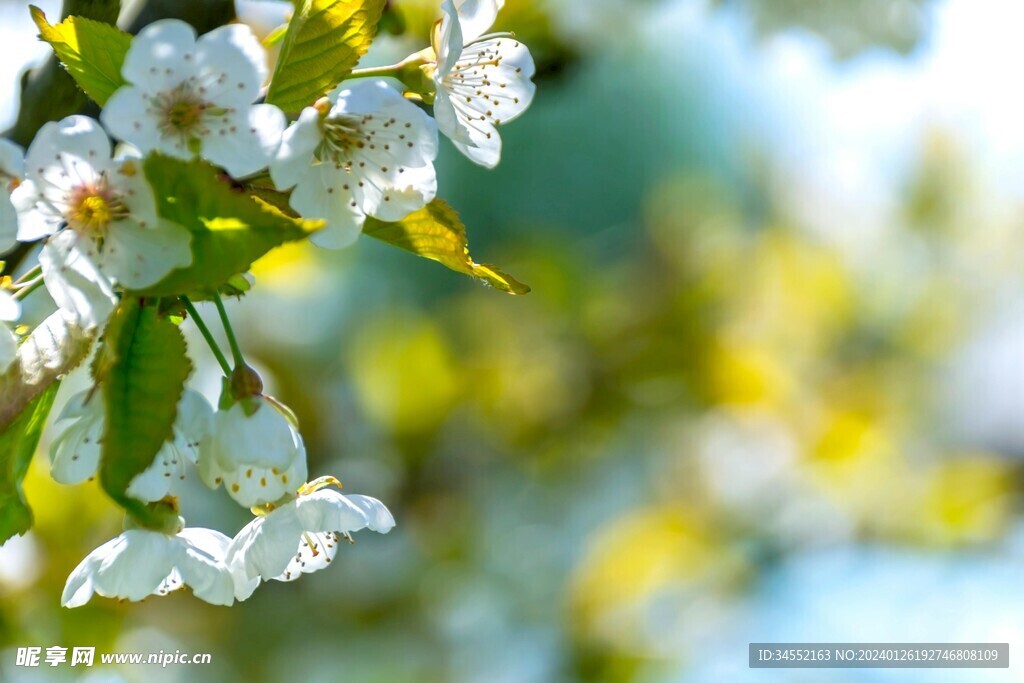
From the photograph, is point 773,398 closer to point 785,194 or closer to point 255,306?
point 785,194

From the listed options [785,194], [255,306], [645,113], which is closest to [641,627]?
[255,306]

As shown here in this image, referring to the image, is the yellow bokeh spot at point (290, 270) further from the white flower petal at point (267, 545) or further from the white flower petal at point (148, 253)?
the white flower petal at point (148, 253)

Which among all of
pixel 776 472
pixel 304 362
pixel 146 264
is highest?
pixel 146 264

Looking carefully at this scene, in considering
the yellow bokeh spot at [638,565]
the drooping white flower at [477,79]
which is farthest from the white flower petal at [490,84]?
the yellow bokeh spot at [638,565]

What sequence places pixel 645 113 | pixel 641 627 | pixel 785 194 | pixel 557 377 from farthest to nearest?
1. pixel 645 113
2. pixel 785 194
3. pixel 557 377
4. pixel 641 627

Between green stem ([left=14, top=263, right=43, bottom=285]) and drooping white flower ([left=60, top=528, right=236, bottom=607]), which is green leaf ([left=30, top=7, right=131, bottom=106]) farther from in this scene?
drooping white flower ([left=60, top=528, right=236, bottom=607])

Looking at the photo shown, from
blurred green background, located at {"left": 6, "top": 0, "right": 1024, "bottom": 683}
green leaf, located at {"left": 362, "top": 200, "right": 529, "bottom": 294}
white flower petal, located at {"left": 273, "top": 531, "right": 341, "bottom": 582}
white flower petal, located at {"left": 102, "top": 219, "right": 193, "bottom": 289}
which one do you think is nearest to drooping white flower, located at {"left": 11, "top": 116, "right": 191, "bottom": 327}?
white flower petal, located at {"left": 102, "top": 219, "right": 193, "bottom": 289}
